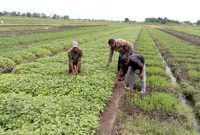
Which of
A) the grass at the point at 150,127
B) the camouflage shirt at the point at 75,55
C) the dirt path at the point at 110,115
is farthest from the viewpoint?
the camouflage shirt at the point at 75,55

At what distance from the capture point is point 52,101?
348 inches

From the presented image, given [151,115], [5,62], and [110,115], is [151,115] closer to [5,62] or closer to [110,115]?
[110,115]

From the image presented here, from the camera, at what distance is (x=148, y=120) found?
9039 mm

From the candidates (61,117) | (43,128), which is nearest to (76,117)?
(61,117)

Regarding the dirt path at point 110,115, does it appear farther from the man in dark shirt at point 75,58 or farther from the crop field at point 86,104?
the man in dark shirt at point 75,58

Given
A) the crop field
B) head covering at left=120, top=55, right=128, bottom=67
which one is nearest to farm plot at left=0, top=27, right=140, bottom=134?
the crop field

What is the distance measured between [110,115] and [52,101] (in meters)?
1.65

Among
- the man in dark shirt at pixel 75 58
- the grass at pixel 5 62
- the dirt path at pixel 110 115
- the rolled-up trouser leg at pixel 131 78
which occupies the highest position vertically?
the man in dark shirt at pixel 75 58

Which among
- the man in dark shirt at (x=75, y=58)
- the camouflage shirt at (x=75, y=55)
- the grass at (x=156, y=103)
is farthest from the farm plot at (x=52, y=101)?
the grass at (x=156, y=103)

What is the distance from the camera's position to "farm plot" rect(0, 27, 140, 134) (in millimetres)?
7230

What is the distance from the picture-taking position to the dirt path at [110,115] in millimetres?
8029

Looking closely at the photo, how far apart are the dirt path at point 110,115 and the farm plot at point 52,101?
0.21 meters

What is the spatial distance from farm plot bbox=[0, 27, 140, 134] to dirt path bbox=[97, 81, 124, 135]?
8.4 inches

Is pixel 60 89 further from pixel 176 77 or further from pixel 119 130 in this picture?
pixel 176 77
